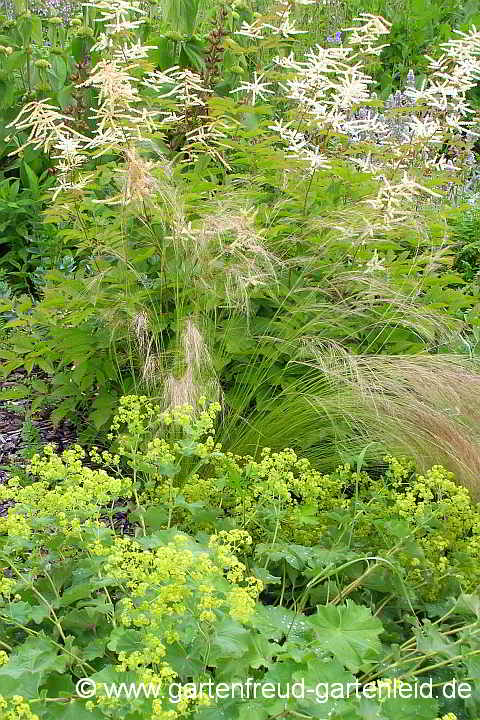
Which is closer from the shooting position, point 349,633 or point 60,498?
point 349,633

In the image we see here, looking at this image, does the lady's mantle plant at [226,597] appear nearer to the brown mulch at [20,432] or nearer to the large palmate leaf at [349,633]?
the large palmate leaf at [349,633]

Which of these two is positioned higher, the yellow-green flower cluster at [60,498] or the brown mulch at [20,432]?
the yellow-green flower cluster at [60,498]

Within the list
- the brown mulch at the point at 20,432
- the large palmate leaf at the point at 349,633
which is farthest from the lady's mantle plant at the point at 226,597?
the brown mulch at the point at 20,432

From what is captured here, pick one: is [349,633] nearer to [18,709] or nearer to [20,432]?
[18,709]

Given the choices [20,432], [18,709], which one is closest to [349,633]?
[18,709]

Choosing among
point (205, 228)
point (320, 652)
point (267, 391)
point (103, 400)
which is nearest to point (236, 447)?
point (267, 391)

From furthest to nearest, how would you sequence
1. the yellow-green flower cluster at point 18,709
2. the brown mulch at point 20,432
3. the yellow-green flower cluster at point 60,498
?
the brown mulch at point 20,432 → the yellow-green flower cluster at point 60,498 → the yellow-green flower cluster at point 18,709

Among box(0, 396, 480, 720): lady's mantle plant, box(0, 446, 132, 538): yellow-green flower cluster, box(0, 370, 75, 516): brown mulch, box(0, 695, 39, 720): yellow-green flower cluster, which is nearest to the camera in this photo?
box(0, 695, 39, 720): yellow-green flower cluster

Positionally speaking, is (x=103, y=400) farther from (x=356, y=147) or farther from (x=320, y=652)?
(x=320, y=652)

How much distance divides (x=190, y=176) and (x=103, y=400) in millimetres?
835

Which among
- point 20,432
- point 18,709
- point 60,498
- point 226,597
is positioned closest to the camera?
point 18,709

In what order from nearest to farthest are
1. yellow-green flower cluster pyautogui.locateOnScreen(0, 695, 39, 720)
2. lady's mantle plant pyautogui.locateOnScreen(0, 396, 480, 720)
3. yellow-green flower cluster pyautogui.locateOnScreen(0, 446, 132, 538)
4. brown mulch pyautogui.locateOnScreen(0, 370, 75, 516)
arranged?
yellow-green flower cluster pyautogui.locateOnScreen(0, 695, 39, 720) < lady's mantle plant pyautogui.locateOnScreen(0, 396, 480, 720) < yellow-green flower cluster pyautogui.locateOnScreen(0, 446, 132, 538) < brown mulch pyautogui.locateOnScreen(0, 370, 75, 516)

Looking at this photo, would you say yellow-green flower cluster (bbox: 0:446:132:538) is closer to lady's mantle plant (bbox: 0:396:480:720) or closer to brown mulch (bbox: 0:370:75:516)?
lady's mantle plant (bbox: 0:396:480:720)

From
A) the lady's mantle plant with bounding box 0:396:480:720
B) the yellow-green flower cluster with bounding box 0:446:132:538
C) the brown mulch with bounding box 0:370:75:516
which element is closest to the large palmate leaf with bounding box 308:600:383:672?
the lady's mantle plant with bounding box 0:396:480:720
